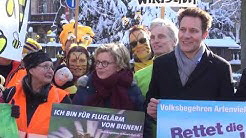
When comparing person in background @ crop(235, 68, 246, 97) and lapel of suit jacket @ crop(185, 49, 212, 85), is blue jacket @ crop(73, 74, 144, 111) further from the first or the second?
person in background @ crop(235, 68, 246, 97)

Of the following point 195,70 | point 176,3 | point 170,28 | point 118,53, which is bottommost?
point 195,70

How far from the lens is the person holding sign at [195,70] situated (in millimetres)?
3527

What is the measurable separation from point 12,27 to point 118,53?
1.33 meters

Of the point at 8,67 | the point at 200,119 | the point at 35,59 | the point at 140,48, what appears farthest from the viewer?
the point at 8,67

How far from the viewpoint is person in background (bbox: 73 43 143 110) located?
3768 millimetres

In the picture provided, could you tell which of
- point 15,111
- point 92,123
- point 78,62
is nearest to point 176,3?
point 78,62

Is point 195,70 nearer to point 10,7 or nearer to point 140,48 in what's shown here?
point 140,48

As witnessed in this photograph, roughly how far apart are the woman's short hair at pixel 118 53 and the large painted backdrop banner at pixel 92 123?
0.41 metres

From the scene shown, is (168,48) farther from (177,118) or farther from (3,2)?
(3,2)

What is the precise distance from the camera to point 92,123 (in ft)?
12.0

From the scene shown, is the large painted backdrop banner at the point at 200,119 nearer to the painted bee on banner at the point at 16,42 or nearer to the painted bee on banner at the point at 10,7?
the painted bee on banner at the point at 16,42

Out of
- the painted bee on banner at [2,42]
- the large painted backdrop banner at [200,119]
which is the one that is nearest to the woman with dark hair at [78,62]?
the painted bee on banner at [2,42]

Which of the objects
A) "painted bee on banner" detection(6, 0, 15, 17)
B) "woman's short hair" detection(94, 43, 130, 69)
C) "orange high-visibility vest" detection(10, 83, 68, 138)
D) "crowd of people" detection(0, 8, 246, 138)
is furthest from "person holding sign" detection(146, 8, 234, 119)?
"painted bee on banner" detection(6, 0, 15, 17)

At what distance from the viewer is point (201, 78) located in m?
3.57
